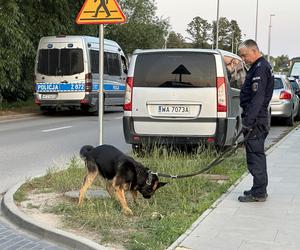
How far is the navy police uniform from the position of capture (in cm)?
611

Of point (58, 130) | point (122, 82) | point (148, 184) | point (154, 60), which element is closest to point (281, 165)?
point (154, 60)

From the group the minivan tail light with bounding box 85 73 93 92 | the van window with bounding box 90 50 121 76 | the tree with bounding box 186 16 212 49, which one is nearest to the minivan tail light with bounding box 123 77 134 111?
the minivan tail light with bounding box 85 73 93 92

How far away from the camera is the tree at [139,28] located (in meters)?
43.2

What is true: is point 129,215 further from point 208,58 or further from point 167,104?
point 208,58

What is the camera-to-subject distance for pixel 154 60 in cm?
Answer: 918

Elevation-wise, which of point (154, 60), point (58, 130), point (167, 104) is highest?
point (154, 60)

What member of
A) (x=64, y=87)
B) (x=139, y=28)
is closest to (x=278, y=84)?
(x=64, y=87)

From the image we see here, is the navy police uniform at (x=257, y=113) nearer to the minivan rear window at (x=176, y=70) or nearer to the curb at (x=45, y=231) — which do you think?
the curb at (x=45, y=231)

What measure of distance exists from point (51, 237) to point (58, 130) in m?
10.3

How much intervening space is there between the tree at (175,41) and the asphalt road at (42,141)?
68.3 meters

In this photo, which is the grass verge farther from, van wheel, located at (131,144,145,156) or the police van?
the police van

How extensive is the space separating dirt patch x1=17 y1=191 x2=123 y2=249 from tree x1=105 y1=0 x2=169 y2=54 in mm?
33782

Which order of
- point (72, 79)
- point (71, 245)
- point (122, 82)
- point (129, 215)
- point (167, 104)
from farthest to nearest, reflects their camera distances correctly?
1. point (122, 82)
2. point (72, 79)
3. point (167, 104)
4. point (129, 215)
5. point (71, 245)

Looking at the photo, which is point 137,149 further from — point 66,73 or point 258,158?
point 66,73
